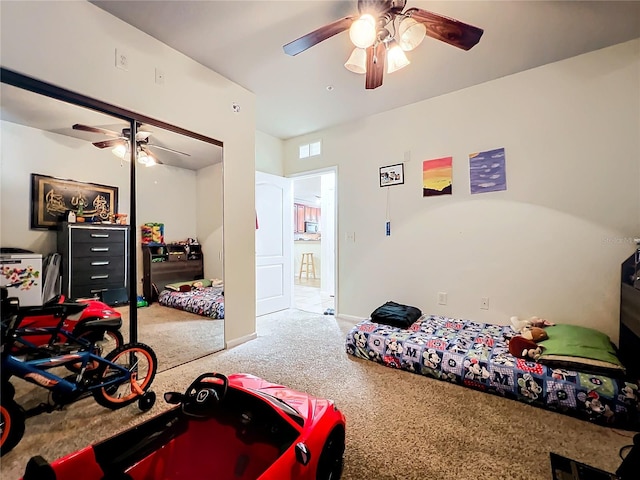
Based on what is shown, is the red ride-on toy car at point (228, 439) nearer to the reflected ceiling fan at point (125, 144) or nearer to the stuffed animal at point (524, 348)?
the stuffed animal at point (524, 348)

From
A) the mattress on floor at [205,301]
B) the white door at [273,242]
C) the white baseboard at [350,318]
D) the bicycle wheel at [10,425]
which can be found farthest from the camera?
the white door at [273,242]

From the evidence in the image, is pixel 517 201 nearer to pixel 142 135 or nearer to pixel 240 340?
pixel 240 340

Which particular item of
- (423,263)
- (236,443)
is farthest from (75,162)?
(423,263)

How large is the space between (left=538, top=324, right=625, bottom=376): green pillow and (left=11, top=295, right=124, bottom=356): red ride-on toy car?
3.06m

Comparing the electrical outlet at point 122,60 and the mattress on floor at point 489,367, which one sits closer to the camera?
the mattress on floor at point 489,367

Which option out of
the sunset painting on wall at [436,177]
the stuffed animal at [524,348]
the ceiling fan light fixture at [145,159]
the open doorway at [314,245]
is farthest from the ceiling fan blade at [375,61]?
the stuffed animal at [524,348]

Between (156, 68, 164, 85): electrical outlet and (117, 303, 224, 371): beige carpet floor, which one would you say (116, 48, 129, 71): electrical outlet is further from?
(117, 303, 224, 371): beige carpet floor

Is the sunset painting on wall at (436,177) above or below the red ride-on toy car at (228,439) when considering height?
above

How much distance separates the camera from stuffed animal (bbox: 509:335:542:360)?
82.6 inches

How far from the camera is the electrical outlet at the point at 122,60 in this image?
205 centimetres

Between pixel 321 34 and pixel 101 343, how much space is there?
2469mm

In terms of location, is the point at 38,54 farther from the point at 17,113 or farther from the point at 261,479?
the point at 261,479

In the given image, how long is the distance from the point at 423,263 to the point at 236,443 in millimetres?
2707

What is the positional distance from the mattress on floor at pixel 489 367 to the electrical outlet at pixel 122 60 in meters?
2.90
